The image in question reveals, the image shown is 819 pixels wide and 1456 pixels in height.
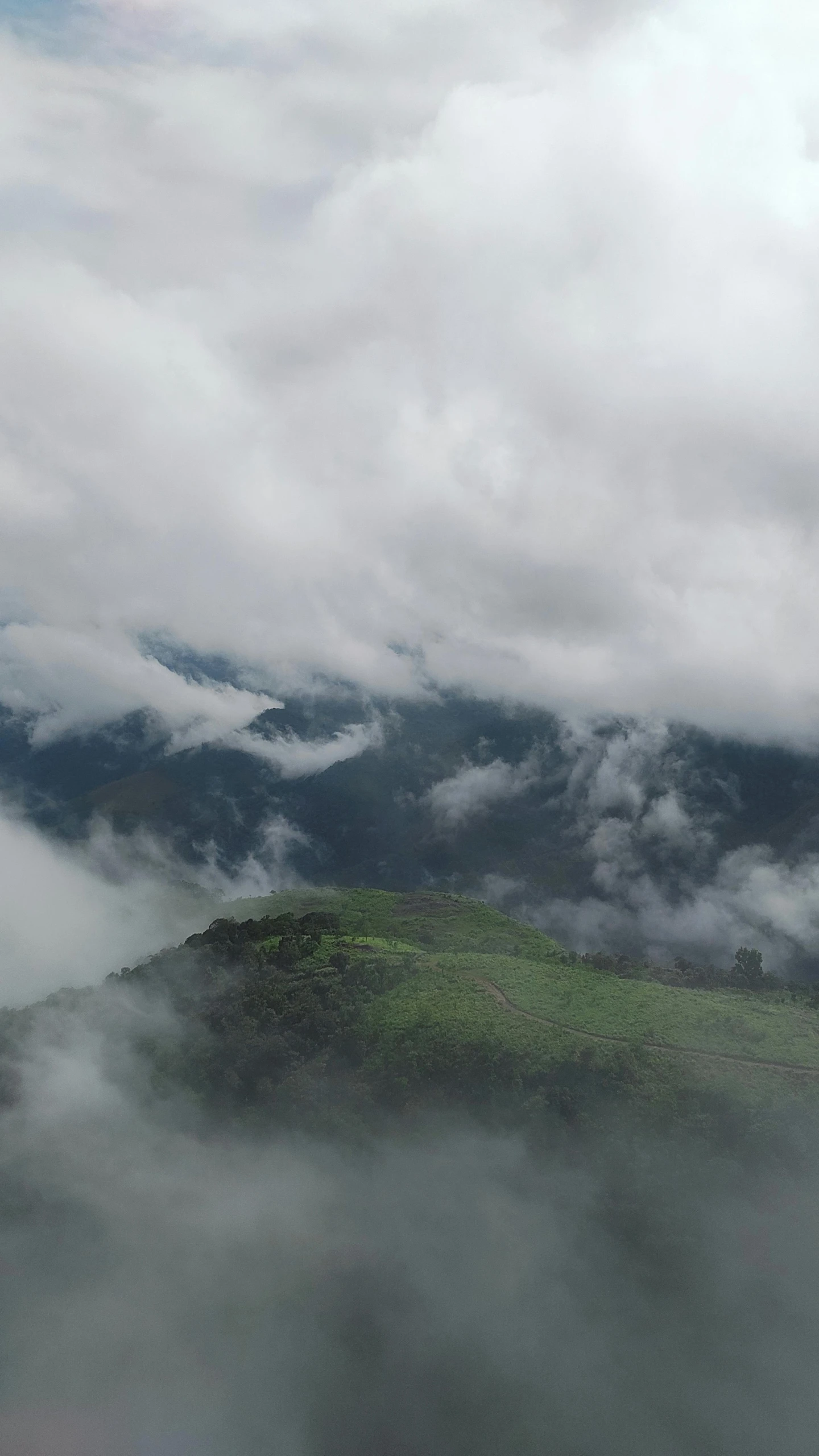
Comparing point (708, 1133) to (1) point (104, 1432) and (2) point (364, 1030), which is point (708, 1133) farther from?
(1) point (104, 1432)

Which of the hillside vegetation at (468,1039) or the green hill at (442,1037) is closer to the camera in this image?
the green hill at (442,1037)

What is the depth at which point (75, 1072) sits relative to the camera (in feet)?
490

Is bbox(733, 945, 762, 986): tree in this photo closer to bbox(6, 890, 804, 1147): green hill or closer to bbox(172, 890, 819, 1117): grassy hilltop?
bbox(6, 890, 804, 1147): green hill

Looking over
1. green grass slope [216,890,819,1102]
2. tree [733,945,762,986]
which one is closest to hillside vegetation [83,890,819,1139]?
green grass slope [216,890,819,1102]

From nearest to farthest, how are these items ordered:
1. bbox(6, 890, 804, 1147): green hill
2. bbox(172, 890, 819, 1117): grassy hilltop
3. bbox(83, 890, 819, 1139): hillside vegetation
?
bbox(172, 890, 819, 1117): grassy hilltop → bbox(6, 890, 804, 1147): green hill → bbox(83, 890, 819, 1139): hillside vegetation

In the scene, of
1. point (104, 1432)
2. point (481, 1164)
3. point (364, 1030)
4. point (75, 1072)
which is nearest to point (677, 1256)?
point (481, 1164)

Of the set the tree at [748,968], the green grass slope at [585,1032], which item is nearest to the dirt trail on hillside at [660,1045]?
the green grass slope at [585,1032]

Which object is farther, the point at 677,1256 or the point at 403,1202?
the point at 403,1202

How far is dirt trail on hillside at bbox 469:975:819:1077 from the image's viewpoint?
11044cm

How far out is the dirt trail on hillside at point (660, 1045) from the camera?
110 metres

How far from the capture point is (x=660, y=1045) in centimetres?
11844

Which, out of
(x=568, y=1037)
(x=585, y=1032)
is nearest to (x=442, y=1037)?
(x=568, y=1037)

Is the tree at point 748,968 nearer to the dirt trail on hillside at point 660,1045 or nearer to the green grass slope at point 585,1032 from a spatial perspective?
the green grass slope at point 585,1032

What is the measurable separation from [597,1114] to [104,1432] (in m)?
64.6
